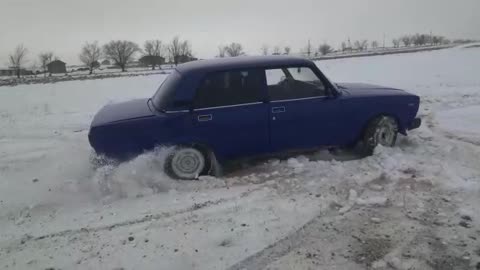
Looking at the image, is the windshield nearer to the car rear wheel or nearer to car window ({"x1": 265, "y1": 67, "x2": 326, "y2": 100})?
the car rear wheel

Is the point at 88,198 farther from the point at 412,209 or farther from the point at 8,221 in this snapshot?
the point at 412,209

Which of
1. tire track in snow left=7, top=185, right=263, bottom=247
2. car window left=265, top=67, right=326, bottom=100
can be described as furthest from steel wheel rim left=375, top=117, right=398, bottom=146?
tire track in snow left=7, top=185, right=263, bottom=247

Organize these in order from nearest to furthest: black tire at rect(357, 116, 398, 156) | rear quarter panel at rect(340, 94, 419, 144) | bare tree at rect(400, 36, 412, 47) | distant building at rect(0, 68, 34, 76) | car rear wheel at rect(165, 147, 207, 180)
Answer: car rear wheel at rect(165, 147, 207, 180) → rear quarter panel at rect(340, 94, 419, 144) → black tire at rect(357, 116, 398, 156) → distant building at rect(0, 68, 34, 76) → bare tree at rect(400, 36, 412, 47)

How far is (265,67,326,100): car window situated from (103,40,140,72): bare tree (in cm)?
9073

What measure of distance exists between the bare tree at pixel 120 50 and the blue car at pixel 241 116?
9070cm

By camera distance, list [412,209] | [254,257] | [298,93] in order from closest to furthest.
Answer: [254,257] → [412,209] → [298,93]

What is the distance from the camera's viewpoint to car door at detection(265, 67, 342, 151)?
555 centimetres

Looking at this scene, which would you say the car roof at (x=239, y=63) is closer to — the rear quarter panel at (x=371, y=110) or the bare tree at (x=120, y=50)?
the rear quarter panel at (x=371, y=110)

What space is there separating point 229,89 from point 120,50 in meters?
93.7

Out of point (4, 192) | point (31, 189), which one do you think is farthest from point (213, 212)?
point (4, 192)

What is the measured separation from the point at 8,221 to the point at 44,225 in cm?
50

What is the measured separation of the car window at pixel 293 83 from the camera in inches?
220

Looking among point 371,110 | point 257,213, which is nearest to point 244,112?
point 257,213

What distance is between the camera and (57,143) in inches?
318
